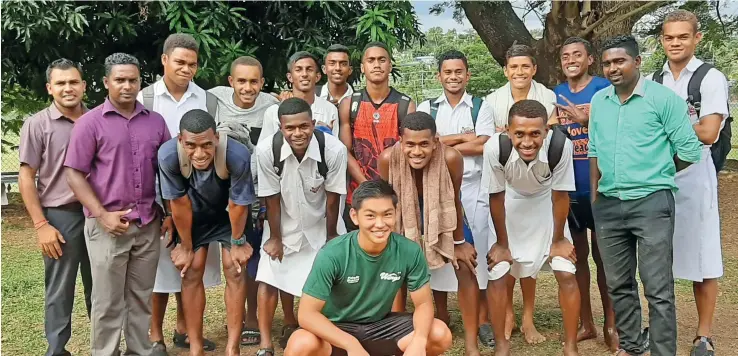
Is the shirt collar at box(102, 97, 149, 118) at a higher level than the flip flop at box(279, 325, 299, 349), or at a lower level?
higher

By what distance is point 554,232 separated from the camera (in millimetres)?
4332

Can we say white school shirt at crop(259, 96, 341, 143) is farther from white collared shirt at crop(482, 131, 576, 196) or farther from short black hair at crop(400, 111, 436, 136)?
white collared shirt at crop(482, 131, 576, 196)

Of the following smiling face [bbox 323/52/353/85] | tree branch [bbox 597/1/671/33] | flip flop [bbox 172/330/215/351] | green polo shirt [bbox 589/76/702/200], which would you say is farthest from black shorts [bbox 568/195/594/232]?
tree branch [bbox 597/1/671/33]

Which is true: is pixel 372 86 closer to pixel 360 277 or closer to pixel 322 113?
pixel 322 113

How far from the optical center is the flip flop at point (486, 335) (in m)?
4.80

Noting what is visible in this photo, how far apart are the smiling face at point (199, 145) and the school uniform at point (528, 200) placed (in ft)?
A: 5.29

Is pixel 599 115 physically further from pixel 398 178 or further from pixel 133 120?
pixel 133 120

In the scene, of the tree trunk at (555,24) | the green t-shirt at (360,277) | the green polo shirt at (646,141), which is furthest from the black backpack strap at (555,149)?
the tree trunk at (555,24)

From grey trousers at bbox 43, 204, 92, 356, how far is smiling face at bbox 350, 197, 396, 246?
5.68ft

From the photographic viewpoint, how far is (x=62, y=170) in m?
4.11

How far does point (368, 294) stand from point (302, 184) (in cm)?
92

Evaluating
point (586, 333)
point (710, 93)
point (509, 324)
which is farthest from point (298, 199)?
point (710, 93)

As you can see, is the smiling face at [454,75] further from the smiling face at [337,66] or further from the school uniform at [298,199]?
the school uniform at [298,199]

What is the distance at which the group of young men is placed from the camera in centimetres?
381
